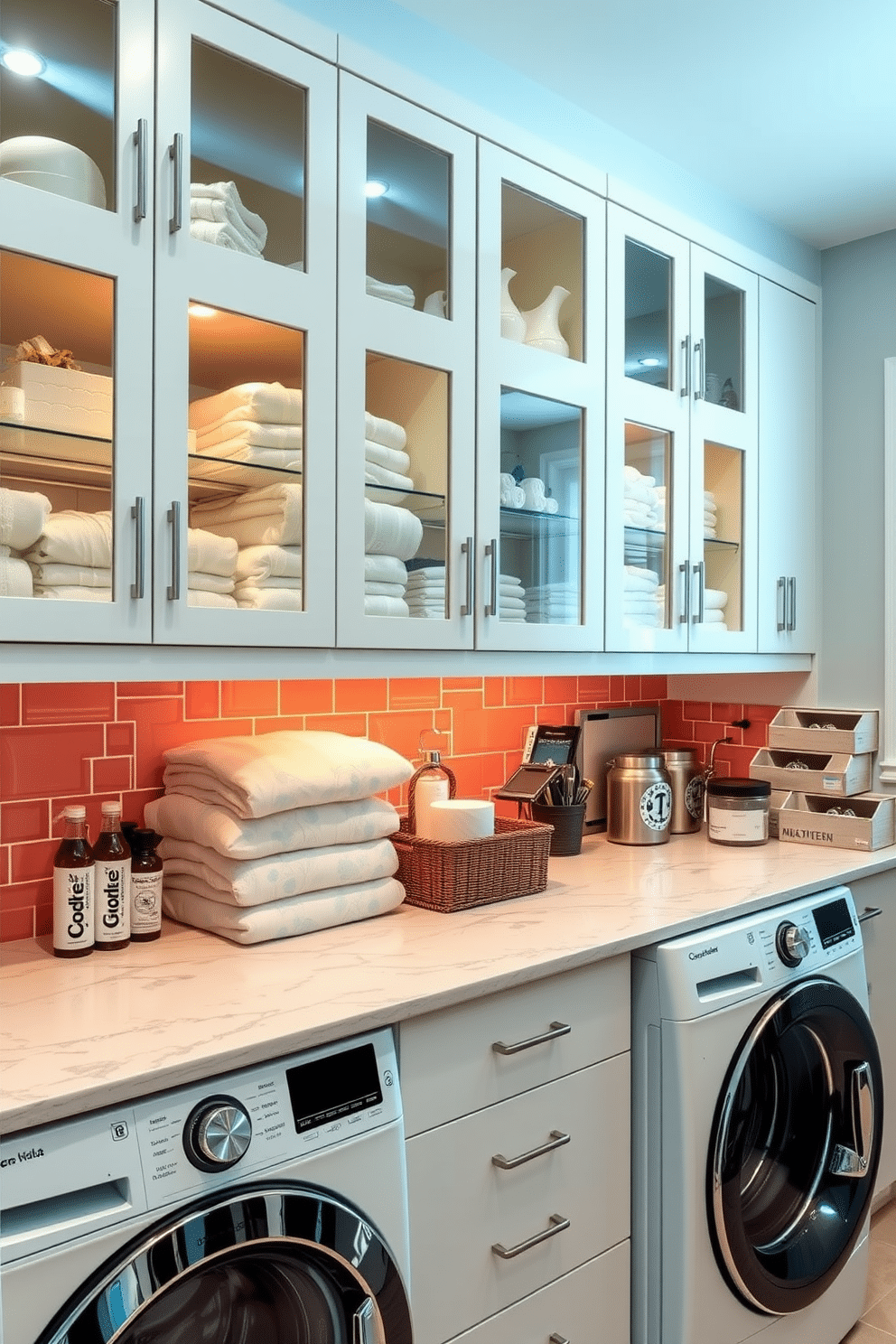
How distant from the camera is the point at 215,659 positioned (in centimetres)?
163

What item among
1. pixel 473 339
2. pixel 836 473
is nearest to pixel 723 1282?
pixel 473 339

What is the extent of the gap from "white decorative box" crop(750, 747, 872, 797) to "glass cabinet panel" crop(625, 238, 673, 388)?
1.06m

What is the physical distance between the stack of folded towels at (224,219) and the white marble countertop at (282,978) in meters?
1.13

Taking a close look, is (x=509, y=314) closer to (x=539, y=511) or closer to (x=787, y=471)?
(x=539, y=511)

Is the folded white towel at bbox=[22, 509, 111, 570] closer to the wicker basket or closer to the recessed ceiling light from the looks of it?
the recessed ceiling light

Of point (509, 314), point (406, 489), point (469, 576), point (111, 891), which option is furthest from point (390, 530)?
point (111, 891)

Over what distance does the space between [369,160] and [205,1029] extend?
1.44 m

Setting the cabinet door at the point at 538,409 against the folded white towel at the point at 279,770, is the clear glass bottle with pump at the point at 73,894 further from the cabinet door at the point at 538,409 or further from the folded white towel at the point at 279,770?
the cabinet door at the point at 538,409

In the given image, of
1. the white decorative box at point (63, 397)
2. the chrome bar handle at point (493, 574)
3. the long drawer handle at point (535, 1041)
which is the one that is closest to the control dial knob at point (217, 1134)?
the long drawer handle at point (535, 1041)

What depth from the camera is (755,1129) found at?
2.06 meters

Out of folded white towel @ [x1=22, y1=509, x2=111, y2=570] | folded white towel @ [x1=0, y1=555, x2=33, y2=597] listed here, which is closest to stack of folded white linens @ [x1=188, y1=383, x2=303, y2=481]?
folded white towel @ [x1=22, y1=509, x2=111, y2=570]

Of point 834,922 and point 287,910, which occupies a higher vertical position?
point 287,910

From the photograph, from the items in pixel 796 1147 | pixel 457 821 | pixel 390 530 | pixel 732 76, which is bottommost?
pixel 796 1147

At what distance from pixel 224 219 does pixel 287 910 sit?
3.70 feet
